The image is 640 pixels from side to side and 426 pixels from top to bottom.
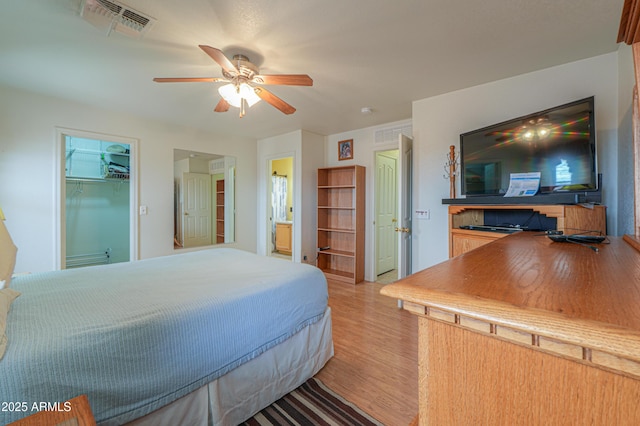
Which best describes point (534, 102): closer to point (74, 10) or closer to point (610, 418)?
point (610, 418)

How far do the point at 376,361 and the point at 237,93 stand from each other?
7.91 feet

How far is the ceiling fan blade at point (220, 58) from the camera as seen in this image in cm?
157

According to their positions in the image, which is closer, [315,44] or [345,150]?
[315,44]

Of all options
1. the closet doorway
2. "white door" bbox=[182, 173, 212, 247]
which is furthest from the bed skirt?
the closet doorway

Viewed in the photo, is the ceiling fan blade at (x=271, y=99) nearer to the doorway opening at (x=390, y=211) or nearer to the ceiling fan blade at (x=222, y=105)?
Result: the ceiling fan blade at (x=222, y=105)

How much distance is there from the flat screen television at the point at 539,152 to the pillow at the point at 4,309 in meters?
3.01

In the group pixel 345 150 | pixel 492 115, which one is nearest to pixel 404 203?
pixel 492 115

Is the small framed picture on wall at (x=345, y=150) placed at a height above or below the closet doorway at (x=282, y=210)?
above

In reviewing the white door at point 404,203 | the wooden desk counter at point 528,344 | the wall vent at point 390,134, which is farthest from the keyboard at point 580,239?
the wall vent at point 390,134

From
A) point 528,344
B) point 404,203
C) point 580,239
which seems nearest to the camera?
point 528,344

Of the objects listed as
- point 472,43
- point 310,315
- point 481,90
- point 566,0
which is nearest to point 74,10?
point 310,315

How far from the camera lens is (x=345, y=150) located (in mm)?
4293

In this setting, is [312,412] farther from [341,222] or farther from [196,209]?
[196,209]

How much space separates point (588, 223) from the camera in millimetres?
1739
